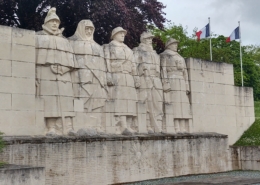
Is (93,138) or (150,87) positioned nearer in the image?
(93,138)

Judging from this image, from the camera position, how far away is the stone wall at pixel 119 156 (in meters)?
10.5

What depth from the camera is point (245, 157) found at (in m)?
16.2

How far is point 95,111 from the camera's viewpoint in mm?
12625

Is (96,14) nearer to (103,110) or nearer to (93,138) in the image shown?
(103,110)

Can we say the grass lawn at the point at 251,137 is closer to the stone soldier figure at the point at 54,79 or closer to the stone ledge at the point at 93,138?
the stone ledge at the point at 93,138

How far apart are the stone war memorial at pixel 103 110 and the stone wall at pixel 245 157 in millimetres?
314

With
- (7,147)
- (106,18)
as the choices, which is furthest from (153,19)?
(7,147)

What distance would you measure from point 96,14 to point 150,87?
16.9 ft

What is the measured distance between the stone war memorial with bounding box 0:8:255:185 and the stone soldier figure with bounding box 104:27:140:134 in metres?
0.03

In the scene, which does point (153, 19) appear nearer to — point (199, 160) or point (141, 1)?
point (141, 1)

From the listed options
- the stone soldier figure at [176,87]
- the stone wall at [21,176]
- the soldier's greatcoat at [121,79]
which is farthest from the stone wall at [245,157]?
the stone wall at [21,176]

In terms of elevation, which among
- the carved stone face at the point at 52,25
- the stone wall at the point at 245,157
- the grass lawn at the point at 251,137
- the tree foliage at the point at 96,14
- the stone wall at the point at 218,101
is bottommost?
the stone wall at the point at 245,157

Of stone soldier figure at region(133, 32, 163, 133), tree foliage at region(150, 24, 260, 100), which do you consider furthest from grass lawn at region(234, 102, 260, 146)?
tree foliage at region(150, 24, 260, 100)

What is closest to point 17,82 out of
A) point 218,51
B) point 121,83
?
point 121,83
